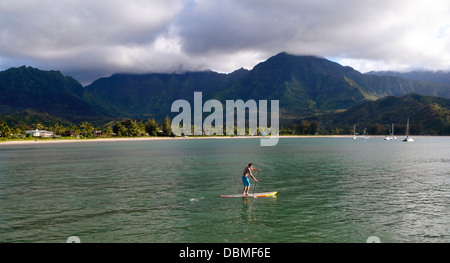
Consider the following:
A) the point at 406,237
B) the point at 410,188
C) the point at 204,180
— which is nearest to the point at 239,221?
the point at 406,237

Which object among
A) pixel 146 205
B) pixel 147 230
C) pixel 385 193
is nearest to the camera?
pixel 147 230

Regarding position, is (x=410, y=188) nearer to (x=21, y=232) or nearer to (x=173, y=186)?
(x=173, y=186)

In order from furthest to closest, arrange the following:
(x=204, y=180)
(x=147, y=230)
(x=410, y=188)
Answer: (x=204, y=180)
(x=410, y=188)
(x=147, y=230)

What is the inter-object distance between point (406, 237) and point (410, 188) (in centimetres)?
2609

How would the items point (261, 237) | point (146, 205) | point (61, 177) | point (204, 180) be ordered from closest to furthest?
point (261, 237) < point (146, 205) < point (204, 180) < point (61, 177)

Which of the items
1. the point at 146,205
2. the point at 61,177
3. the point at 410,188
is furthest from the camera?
the point at 61,177

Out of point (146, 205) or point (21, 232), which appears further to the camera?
point (146, 205)

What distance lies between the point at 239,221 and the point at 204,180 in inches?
1067

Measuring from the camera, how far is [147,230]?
87.9 feet
